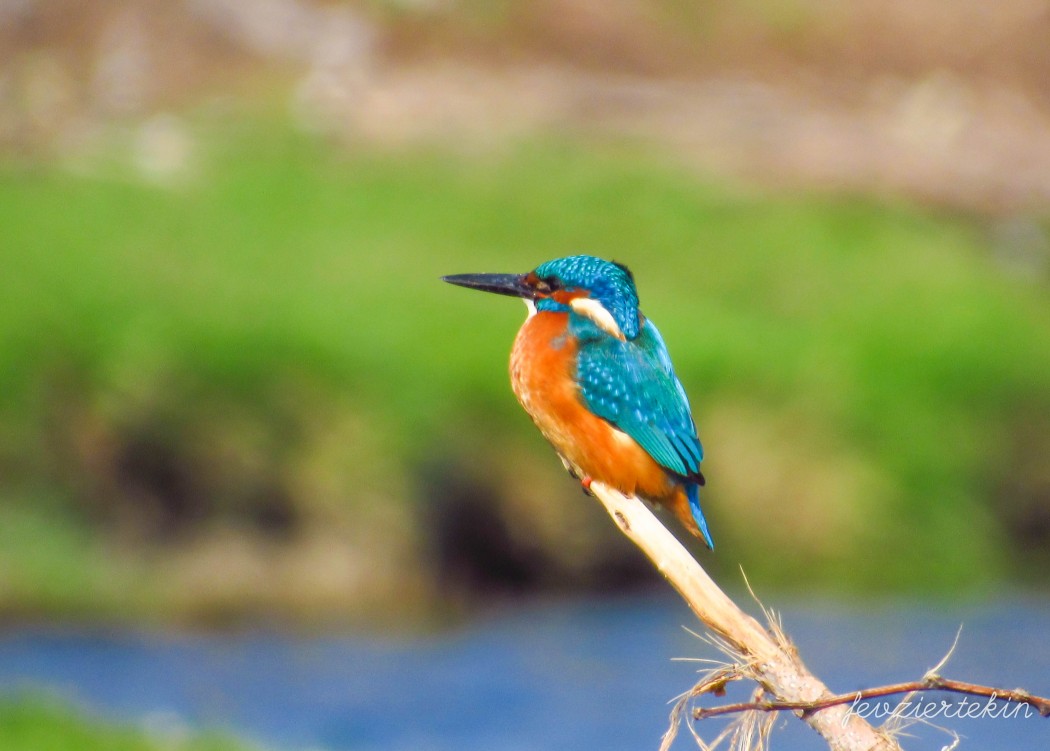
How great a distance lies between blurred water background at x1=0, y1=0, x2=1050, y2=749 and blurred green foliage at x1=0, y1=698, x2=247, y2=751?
0.10ft

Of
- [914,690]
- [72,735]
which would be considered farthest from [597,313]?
[72,735]

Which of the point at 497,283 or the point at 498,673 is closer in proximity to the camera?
the point at 497,283

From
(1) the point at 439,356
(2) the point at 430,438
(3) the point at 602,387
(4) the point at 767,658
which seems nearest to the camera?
(4) the point at 767,658

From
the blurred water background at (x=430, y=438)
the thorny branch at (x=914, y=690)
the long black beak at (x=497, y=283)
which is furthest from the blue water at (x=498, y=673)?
the thorny branch at (x=914, y=690)

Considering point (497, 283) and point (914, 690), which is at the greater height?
point (497, 283)

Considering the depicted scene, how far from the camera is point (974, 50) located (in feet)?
54.5

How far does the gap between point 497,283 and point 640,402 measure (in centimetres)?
49

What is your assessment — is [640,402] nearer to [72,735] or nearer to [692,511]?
[692,511]

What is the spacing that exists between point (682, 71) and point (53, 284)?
830 centimetres

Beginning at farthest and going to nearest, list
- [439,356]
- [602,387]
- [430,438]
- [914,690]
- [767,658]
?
1. [439,356]
2. [430,438]
3. [602,387]
4. [767,658]
5. [914,690]

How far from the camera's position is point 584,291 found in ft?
13.1

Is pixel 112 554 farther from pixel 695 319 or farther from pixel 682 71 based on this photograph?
pixel 682 71

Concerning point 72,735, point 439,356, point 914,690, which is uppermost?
point 439,356

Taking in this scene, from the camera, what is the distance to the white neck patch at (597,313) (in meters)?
4.00
